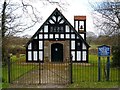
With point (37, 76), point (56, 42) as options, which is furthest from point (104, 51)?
point (56, 42)

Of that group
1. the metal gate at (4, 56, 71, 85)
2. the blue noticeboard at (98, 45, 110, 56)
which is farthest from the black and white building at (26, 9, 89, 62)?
the blue noticeboard at (98, 45, 110, 56)

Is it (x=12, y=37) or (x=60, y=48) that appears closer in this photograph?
(x=12, y=37)

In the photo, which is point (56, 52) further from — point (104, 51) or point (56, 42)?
point (104, 51)

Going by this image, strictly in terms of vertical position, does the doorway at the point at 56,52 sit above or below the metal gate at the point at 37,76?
above

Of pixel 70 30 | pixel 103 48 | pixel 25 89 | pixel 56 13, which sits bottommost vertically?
pixel 25 89

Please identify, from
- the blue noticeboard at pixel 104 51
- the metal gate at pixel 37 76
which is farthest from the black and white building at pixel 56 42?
the blue noticeboard at pixel 104 51

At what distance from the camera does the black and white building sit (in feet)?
91.6

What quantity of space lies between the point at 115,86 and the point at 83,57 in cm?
1771

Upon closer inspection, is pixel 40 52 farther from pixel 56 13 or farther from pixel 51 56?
pixel 56 13

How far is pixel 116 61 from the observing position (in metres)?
22.0

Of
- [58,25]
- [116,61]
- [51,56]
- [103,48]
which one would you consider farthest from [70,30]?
[103,48]

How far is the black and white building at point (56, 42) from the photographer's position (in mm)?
27922

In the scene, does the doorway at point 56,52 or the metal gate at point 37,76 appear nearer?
the metal gate at point 37,76

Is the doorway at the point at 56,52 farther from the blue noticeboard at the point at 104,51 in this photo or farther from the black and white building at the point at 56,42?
the blue noticeboard at the point at 104,51
